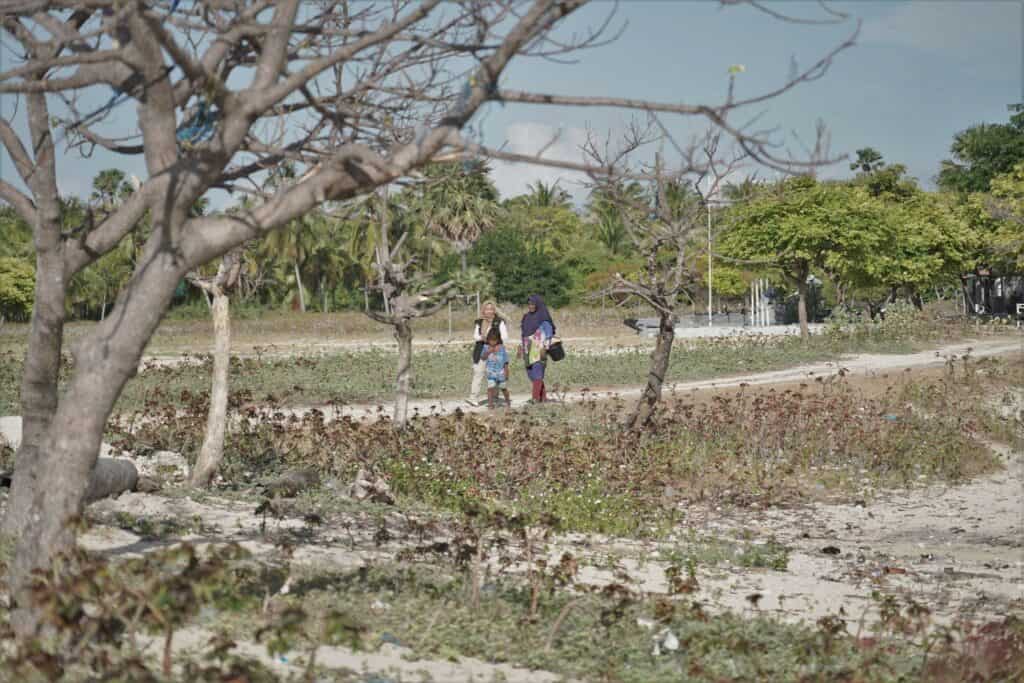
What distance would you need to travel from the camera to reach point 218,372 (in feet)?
36.5

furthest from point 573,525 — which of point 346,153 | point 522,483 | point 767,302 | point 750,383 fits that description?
point 767,302

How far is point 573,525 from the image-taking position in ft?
36.0

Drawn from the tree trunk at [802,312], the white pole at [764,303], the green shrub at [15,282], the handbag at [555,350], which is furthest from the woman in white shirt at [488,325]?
the green shrub at [15,282]

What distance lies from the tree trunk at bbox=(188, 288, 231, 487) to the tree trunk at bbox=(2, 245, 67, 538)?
8.79ft

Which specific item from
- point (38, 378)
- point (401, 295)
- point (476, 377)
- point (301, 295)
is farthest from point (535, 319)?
point (301, 295)

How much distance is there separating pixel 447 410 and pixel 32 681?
46.1 feet

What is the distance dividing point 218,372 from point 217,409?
346 millimetres

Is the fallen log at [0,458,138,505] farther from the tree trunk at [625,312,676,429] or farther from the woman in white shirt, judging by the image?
the woman in white shirt

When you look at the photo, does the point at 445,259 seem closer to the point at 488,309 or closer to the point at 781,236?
the point at 781,236

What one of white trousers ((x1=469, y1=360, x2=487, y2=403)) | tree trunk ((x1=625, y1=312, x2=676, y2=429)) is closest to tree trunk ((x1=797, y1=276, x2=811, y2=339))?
white trousers ((x1=469, y1=360, x2=487, y2=403))

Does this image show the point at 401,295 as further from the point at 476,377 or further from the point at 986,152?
the point at 986,152

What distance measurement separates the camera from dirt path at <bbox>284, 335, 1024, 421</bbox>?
18.8 m

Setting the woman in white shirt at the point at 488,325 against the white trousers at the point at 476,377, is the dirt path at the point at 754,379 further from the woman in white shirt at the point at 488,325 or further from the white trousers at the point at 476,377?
the woman in white shirt at the point at 488,325

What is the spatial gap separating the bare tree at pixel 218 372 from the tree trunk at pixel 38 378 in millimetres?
2581
